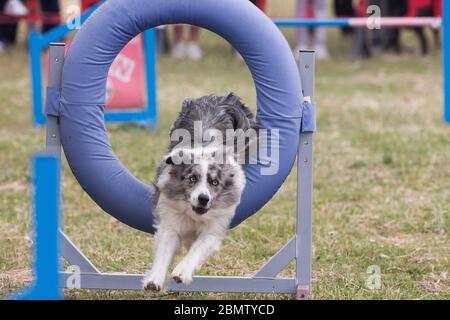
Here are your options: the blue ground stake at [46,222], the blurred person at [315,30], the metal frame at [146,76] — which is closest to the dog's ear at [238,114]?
the blue ground stake at [46,222]

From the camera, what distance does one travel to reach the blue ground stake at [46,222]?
3.24 meters

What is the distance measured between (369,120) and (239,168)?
6.08m

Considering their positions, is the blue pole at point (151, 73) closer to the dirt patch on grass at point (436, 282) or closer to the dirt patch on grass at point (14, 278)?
the dirt patch on grass at point (14, 278)

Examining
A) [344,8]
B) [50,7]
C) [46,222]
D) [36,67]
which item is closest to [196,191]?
[46,222]

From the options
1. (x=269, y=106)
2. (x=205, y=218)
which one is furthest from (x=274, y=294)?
(x=269, y=106)

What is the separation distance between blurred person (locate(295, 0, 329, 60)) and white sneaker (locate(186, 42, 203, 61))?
61.2 inches

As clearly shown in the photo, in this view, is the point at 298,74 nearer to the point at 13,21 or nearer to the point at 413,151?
the point at 413,151

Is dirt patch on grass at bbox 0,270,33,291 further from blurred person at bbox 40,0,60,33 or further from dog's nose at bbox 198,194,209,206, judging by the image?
blurred person at bbox 40,0,60,33

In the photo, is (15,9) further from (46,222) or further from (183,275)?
(46,222)

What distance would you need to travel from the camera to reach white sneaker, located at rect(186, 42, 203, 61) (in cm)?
1549

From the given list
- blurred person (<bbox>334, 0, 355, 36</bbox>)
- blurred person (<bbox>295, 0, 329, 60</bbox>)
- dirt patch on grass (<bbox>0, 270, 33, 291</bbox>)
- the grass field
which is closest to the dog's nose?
the grass field

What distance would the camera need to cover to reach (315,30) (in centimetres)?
1561

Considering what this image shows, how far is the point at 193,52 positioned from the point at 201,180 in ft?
36.3

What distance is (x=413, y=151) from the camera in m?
9.05
